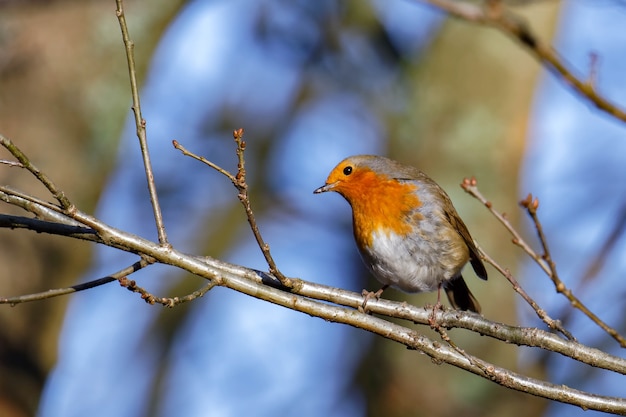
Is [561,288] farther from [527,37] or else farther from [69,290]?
[69,290]

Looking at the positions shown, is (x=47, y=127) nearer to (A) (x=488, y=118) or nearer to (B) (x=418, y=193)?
(B) (x=418, y=193)

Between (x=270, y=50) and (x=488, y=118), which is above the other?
(x=270, y=50)

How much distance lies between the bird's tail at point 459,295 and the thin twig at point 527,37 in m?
2.41

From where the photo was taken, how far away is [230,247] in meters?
7.98

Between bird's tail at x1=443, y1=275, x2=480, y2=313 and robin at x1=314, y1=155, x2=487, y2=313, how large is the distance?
139mm

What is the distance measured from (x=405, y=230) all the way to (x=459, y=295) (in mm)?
684

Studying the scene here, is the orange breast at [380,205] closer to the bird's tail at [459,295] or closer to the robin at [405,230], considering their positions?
the robin at [405,230]

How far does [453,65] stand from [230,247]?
2.97 meters

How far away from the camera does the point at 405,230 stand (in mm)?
3797

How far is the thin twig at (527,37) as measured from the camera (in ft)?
6.08

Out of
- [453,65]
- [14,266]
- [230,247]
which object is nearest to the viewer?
[14,266]

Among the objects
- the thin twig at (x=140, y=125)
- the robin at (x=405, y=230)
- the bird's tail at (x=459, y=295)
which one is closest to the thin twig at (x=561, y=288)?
the thin twig at (x=140, y=125)

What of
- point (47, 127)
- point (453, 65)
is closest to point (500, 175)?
point (453, 65)

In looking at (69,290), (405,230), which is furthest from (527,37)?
(405,230)
